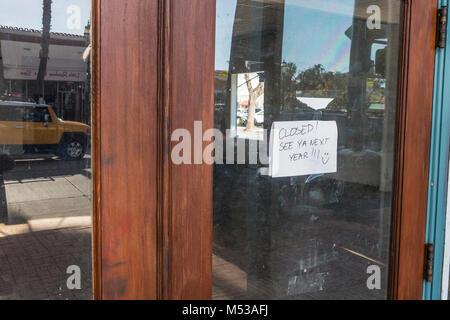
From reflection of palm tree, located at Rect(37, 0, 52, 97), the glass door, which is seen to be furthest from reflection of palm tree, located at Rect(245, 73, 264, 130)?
reflection of palm tree, located at Rect(37, 0, 52, 97)

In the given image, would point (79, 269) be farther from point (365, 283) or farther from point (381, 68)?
point (381, 68)

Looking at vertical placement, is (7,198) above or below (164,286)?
above

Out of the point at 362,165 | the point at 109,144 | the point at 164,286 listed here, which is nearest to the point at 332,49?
the point at 362,165

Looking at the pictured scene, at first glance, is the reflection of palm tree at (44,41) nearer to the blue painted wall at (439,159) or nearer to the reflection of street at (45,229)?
the reflection of street at (45,229)

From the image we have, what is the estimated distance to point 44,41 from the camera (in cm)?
120

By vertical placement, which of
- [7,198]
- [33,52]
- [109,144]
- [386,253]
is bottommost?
[386,253]

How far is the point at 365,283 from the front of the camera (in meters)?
1.88

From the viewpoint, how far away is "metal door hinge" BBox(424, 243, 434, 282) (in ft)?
6.25

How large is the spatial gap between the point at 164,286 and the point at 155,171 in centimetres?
36

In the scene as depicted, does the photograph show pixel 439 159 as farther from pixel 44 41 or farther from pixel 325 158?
pixel 44 41

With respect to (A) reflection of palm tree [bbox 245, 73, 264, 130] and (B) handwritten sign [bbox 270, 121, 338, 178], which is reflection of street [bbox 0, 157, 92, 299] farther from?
(B) handwritten sign [bbox 270, 121, 338, 178]

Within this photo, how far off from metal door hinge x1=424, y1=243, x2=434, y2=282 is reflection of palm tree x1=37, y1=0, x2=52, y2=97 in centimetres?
165

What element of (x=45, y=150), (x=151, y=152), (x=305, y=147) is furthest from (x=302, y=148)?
(x=45, y=150)

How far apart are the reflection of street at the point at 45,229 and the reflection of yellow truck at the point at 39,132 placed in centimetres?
3
